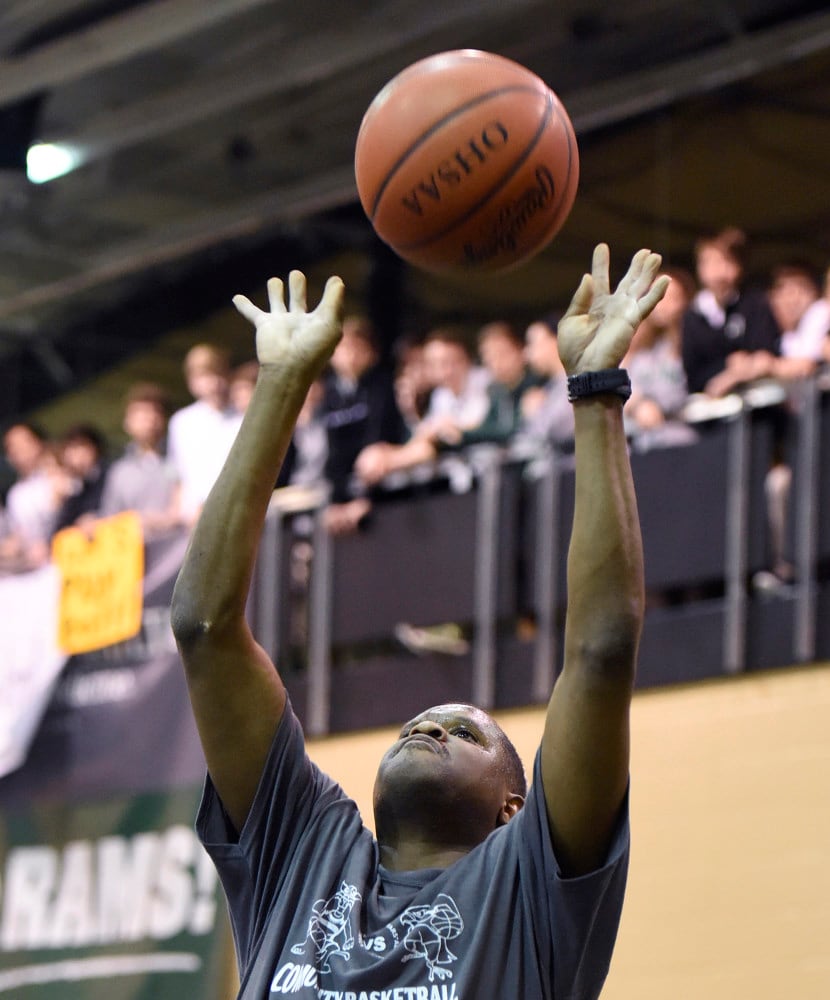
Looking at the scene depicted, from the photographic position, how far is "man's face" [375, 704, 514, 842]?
255 centimetres

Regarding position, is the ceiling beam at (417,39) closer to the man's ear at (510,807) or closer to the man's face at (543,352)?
the man's face at (543,352)

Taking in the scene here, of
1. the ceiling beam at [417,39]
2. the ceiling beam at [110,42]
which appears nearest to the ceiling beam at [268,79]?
the ceiling beam at [417,39]

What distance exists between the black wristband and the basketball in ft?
2.48

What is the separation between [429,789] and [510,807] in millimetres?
251

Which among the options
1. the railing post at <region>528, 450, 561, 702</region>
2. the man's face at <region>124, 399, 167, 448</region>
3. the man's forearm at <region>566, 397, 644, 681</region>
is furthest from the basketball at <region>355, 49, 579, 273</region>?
the man's face at <region>124, 399, 167, 448</region>

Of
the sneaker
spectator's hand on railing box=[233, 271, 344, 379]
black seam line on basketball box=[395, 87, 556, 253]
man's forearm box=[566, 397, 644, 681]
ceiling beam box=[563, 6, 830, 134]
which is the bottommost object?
the sneaker

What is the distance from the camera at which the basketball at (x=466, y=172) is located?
3074 millimetres

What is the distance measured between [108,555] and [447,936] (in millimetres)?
6090

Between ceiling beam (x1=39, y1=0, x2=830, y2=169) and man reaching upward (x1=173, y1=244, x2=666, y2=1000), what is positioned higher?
ceiling beam (x1=39, y1=0, x2=830, y2=169)

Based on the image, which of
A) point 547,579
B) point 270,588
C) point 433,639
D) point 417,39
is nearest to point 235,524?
point 547,579

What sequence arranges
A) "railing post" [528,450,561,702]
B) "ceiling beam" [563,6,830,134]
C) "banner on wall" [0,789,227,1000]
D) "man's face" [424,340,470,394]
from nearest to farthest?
"railing post" [528,450,561,702] → "banner on wall" [0,789,227,1000] → "man's face" [424,340,470,394] → "ceiling beam" [563,6,830,134]

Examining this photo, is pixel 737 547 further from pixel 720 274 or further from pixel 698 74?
pixel 698 74

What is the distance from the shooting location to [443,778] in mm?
2564

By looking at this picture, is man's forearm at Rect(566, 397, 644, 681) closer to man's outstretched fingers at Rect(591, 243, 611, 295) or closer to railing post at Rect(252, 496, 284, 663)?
man's outstretched fingers at Rect(591, 243, 611, 295)
